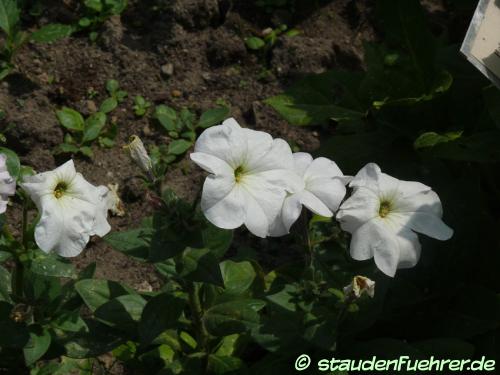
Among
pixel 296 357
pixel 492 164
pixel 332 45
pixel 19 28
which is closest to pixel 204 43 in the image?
pixel 332 45

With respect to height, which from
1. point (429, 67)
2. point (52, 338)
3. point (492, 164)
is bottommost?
point (52, 338)

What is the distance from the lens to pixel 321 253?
249cm

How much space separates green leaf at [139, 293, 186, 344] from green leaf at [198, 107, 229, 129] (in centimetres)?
131

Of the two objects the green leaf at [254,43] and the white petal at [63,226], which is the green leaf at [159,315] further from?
the green leaf at [254,43]

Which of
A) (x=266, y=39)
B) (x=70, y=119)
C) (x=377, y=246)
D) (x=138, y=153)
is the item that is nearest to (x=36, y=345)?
(x=138, y=153)

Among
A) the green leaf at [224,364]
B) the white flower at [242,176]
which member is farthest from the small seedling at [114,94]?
the white flower at [242,176]

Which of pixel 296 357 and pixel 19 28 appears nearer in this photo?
pixel 296 357

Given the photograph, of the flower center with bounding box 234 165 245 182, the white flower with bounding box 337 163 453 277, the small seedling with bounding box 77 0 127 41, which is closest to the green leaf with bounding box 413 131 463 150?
the white flower with bounding box 337 163 453 277

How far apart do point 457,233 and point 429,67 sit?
75cm

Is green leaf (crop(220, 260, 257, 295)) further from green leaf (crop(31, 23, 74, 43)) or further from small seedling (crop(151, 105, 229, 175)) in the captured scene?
green leaf (crop(31, 23, 74, 43))

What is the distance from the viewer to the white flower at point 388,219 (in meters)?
2.01

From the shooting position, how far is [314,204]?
1.94m

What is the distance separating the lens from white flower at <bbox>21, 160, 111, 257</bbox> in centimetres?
199

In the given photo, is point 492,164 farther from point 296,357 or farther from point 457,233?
point 296,357
